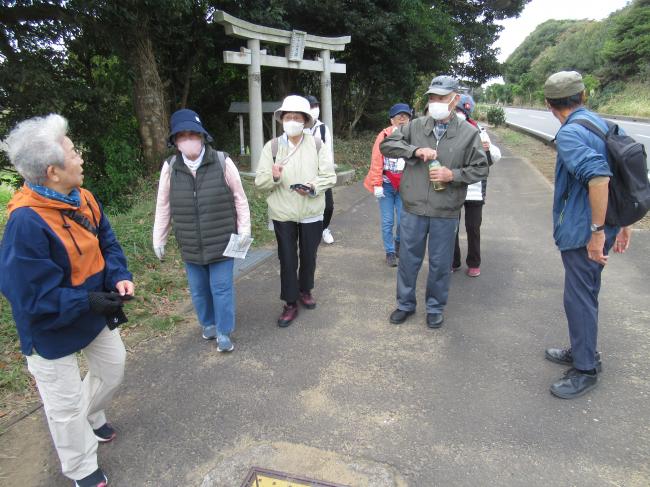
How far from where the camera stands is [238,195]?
333cm

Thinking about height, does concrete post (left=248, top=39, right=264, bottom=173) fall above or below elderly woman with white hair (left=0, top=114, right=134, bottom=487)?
above

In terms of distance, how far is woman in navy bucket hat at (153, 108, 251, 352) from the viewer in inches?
125

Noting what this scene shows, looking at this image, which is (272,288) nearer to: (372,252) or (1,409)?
(372,252)

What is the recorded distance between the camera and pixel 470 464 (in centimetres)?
240

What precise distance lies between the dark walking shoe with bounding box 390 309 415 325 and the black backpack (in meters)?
1.74

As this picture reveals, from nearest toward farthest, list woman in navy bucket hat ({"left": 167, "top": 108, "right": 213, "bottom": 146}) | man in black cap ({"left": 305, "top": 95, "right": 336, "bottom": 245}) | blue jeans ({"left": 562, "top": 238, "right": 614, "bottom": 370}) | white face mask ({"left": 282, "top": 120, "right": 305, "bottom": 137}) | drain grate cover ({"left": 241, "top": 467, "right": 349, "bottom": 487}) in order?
drain grate cover ({"left": 241, "top": 467, "right": 349, "bottom": 487}) → blue jeans ({"left": 562, "top": 238, "right": 614, "bottom": 370}) → woman in navy bucket hat ({"left": 167, "top": 108, "right": 213, "bottom": 146}) → white face mask ({"left": 282, "top": 120, "right": 305, "bottom": 137}) → man in black cap ({"left": 305, "top": 95, "right": 336, "bottom": 245})

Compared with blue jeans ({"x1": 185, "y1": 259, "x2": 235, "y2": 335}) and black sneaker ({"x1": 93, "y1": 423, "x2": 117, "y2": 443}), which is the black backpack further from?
black sneaker ({"x1": 93, "y1": 423, "x2": 117, "y2": 443})

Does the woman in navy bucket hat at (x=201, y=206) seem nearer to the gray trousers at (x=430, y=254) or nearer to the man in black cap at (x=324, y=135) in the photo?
the gray trousers at (x=430, y=254)

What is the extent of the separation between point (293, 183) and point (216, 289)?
105 centimetres

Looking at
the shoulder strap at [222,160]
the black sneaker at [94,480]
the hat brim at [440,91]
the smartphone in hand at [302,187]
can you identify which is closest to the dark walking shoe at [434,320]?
the smartphone in hand at [302,187]

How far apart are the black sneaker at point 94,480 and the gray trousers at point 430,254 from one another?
2511 mm

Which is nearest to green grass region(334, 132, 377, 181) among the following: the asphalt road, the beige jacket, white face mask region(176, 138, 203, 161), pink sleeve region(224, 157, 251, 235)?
the asphalt road

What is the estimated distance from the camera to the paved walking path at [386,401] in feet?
7.86

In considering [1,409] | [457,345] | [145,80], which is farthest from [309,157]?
[145,80]
